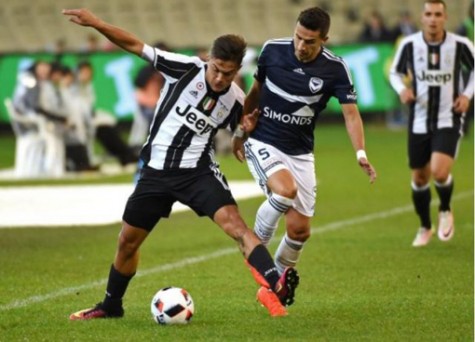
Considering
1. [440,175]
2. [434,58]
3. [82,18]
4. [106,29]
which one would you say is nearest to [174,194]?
[106,29]

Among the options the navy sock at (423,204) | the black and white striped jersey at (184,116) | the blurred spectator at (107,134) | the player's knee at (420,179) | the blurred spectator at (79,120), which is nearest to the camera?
the black and white striped jersey at (184,116)

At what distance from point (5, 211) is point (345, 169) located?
7550mm

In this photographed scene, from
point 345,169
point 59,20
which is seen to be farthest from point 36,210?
point 59,20

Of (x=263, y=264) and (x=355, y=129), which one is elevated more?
(x=355, y=129)

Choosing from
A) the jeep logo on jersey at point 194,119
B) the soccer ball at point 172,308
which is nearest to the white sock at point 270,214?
the jeep logo on jersey at point 194,119

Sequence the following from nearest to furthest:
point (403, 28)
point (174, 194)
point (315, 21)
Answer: point (174, 194)
point (315, 21)
point (403, 28)

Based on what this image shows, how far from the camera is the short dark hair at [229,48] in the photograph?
841cm

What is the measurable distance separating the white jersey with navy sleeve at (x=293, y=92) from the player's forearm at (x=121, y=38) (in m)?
1.33

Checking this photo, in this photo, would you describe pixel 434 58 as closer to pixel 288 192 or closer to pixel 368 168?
pixel 288 192

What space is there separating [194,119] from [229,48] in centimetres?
58

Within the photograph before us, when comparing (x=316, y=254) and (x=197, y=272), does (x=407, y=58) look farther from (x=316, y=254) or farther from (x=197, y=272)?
(x=197, y=272)

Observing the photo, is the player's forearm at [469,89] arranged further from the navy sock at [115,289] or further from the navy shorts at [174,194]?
the navy sock at [115,289]

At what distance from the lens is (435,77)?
42.6ft

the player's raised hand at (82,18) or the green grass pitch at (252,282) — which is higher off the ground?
the player's raised hand at (82,18)
